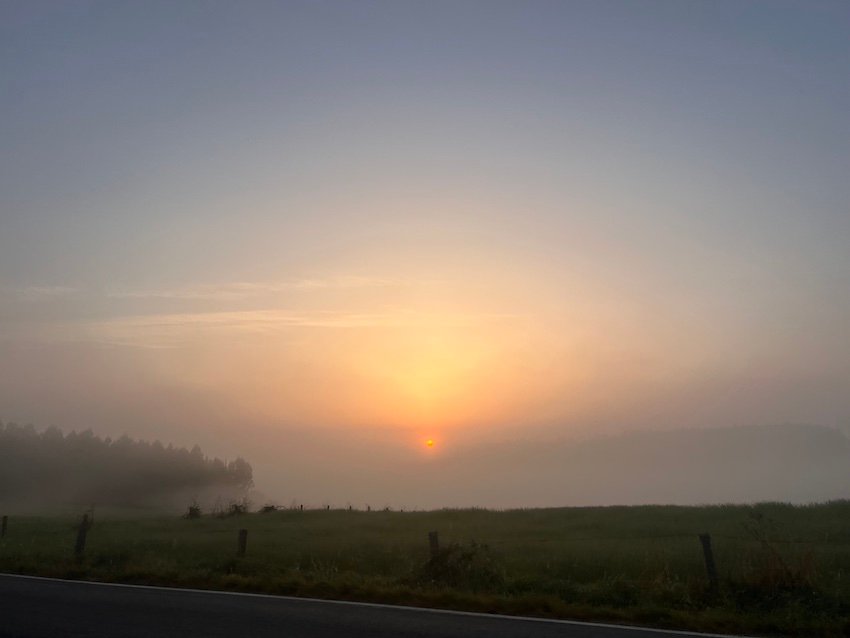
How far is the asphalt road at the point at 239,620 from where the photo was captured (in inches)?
395

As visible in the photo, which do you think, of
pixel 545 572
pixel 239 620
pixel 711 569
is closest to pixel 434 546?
pixel 545 572

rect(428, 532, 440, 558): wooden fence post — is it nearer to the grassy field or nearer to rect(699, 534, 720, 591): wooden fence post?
the grassy field

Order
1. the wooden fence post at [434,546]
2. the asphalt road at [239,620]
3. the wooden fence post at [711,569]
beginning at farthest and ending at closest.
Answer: the wooden fence post at [434,546]
the wooden fence post at [711,569]
the asphalt road at [239,620]

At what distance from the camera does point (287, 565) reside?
19.3 m

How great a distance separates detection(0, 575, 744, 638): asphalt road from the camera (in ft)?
32.9

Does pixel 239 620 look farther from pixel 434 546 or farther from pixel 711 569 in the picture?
pixel 711 569

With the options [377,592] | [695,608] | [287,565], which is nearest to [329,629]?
[377,592]

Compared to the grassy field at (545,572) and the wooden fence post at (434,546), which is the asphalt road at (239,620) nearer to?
the grassy field at (545,572)

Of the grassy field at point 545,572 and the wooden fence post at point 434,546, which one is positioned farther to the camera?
the wooden fence post at point 434,546

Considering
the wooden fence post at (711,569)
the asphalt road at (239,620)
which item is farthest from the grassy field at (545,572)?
the asphalt road at (239,620)

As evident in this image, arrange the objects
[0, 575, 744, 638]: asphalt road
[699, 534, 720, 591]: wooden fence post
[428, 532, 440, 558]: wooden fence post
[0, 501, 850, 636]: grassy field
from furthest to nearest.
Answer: [428, 532, 440, 558]: wooden fence post, [699, 534, 720, 591]: wooden fence post, [0, 501, 850, 636]: grassy field, [0, 575, 744, 638]: asphalt road

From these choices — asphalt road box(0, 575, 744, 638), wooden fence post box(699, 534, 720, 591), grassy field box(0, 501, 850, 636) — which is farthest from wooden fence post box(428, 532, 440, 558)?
wooden fence post box(699, 534, 720, 591)

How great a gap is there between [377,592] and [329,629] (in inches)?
166

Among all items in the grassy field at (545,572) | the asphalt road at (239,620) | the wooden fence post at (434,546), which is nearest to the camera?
the asphalt road at (239,620)
